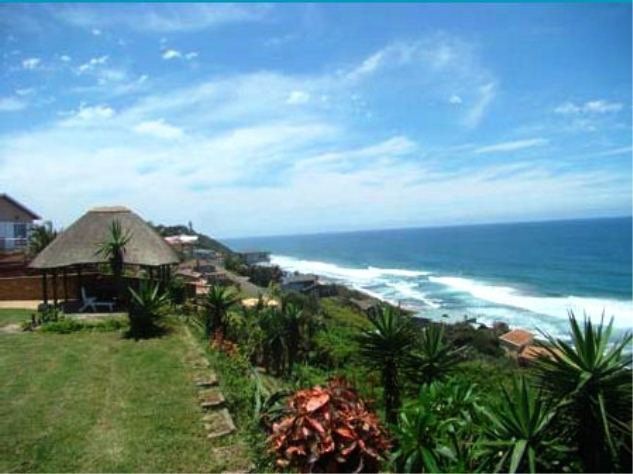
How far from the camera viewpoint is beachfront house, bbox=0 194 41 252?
33.4 meters

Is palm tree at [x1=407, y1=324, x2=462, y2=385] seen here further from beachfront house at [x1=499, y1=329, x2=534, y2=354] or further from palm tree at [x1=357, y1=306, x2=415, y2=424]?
beachfront house at [x1=499, y1=329, x2=534, y2=354]

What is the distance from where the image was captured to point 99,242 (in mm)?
19156

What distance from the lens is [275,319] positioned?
17.4 meters

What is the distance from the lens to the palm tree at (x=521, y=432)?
4754 millimetres

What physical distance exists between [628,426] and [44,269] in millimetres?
18150

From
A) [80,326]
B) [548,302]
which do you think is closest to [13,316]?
[80,326]

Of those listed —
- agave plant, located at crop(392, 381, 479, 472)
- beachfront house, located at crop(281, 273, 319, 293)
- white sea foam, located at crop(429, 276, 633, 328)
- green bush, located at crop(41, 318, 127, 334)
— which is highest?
agave plant, located at crop(392, 381, 479, 472)

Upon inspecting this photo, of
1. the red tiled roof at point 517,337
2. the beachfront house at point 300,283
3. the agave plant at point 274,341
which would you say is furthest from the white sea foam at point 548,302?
the agave plant at point 274,341

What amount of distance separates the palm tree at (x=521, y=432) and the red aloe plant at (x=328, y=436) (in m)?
1.03

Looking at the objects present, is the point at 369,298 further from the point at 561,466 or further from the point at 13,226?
the point at 561,466

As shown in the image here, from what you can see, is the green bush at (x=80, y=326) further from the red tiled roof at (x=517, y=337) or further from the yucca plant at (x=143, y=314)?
the red tiled roof at (x=517, y=337)

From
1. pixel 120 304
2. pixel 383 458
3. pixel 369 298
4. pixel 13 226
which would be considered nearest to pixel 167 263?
pixel 120 304

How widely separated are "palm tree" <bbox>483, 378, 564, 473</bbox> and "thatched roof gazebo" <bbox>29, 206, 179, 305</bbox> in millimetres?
15478

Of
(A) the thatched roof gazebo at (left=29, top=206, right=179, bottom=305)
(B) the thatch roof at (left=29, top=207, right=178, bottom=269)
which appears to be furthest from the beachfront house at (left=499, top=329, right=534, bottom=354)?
(B) the thatch roof at (left=29, top=207, right=178, bottom=269)
